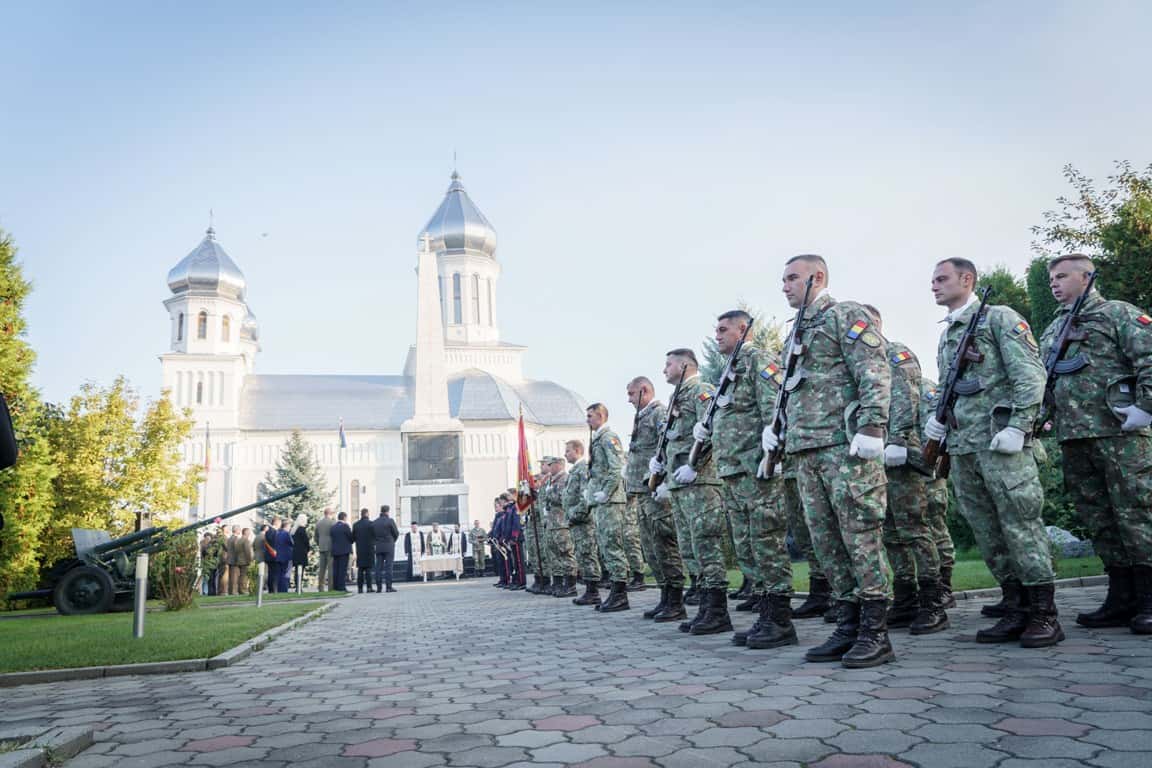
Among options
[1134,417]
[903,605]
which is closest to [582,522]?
[903,605]

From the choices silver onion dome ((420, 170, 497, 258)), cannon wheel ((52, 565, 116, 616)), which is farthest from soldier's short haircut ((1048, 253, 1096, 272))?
silver onion dome ((420, 170, 497, 258))

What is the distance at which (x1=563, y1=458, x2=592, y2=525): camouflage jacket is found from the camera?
11.3 m

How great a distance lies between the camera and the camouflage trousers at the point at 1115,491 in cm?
499

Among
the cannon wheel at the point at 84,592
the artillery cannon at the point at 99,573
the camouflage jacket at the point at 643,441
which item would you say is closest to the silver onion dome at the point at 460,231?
the artillery cannon at the point at 99,573

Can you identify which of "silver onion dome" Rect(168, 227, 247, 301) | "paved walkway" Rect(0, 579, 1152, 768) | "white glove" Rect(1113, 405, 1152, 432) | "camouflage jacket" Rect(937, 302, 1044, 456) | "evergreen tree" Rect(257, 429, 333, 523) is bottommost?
"paved walkway" Rect(0, 579, 1152, 768)

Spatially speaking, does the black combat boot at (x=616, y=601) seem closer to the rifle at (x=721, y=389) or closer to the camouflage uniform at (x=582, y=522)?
the camouflage uniform at (x=582, y=522)

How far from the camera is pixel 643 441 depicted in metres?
8.48

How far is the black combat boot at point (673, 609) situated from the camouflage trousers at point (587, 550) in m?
3.16

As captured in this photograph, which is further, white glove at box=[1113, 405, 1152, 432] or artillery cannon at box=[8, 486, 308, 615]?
artillery cannon at box=[8, 486, 308, 615]

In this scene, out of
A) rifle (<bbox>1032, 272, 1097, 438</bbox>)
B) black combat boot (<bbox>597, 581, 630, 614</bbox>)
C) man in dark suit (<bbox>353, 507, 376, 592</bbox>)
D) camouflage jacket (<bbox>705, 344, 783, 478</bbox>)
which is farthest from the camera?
man in dark suit (<bbox>353, 507, 376, 592</bbox>)

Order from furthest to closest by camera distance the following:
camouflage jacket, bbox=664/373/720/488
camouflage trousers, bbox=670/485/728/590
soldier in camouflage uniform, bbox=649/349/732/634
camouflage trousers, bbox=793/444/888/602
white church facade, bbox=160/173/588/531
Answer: white church facade, bbox=160/173/588/531 < camouflage jacket, bbox=664/373/720/488 < camouflage trousers, bbox=670/485/728/590 < soldier in camouflage uniform, bbox=649/349/732/634 < camouflage trousers, bbox=793/444/888/602

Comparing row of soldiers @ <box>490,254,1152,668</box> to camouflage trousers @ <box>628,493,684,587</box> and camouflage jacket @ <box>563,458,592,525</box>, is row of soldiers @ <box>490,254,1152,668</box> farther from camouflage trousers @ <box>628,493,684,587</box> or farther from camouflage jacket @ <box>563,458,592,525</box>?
camouflage jacket @ <box>563,458,592,525</box>

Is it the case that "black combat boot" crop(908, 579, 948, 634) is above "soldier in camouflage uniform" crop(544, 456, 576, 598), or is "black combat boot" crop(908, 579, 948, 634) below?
below

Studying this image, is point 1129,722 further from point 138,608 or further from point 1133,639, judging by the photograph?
point 138,608
